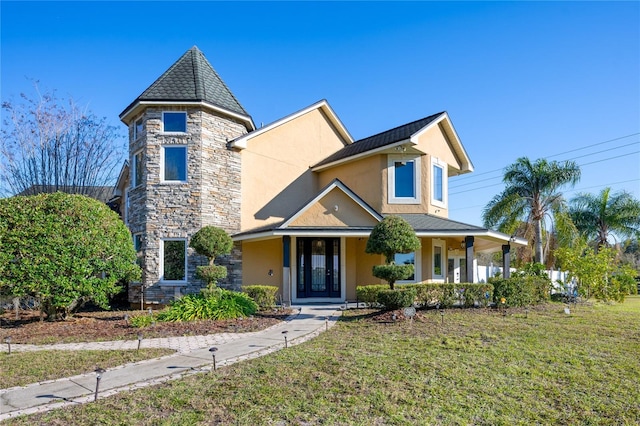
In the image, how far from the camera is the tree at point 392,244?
1173cm

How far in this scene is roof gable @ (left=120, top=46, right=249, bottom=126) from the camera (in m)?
16.3

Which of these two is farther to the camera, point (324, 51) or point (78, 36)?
point (324, 51)

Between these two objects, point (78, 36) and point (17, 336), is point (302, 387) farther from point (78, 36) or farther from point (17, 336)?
point (78, 36)

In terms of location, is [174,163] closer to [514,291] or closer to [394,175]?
[394,175]

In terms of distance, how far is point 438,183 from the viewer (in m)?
18.5

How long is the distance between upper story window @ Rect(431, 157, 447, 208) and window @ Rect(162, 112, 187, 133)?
32.2 ft

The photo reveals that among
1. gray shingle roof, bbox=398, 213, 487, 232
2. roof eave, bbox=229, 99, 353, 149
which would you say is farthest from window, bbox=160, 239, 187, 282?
gray shingle roof, bbox=398, 213, 487, 232

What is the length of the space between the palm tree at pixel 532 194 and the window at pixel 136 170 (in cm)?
1886

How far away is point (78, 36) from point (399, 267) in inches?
476

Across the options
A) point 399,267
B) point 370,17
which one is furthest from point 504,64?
point 399,267

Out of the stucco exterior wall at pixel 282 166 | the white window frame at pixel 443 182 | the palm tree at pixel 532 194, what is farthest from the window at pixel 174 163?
the palm tree at pixel 532 194

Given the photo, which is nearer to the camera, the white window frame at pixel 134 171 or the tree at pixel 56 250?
the tree at pixel 56 250

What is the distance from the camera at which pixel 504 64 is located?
581 inches

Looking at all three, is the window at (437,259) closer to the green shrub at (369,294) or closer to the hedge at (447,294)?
the hedge at (447,294)
